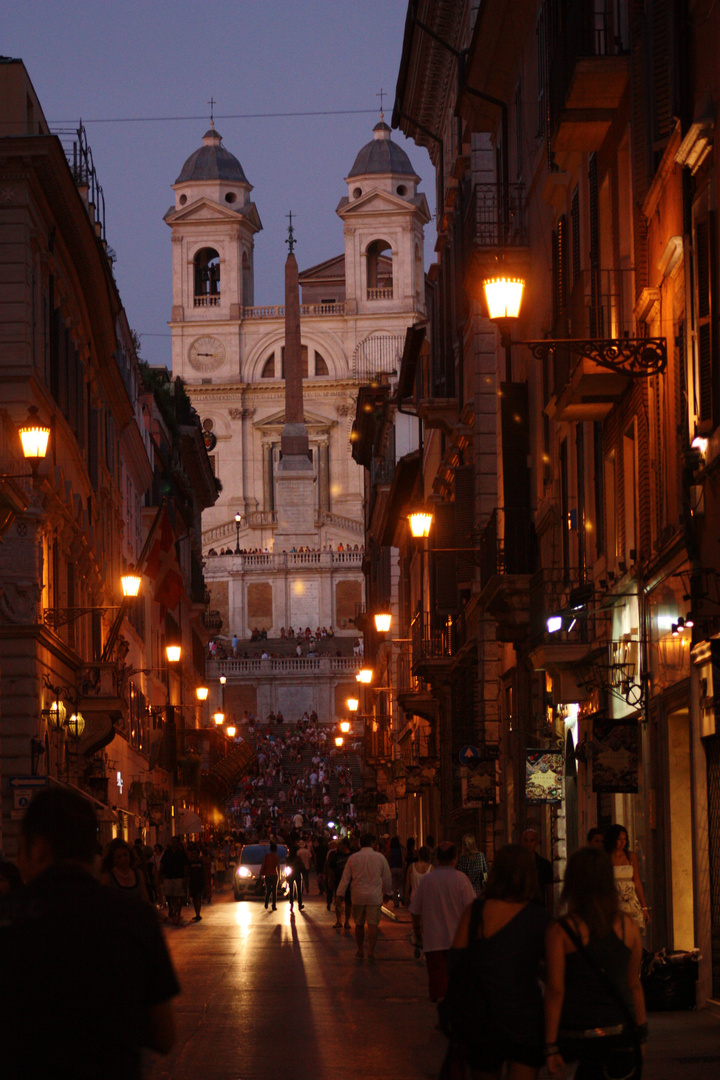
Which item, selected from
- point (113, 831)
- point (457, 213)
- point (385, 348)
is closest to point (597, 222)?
point (457, 213)

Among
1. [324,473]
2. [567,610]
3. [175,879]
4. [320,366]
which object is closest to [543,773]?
[567,610]

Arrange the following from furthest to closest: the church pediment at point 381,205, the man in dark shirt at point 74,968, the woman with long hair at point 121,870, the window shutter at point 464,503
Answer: the church pediment at point 381,205 → the window shutter at point 464,503 → the woman with long hair at point 121,870 → the man in dark shirt at point 74,968

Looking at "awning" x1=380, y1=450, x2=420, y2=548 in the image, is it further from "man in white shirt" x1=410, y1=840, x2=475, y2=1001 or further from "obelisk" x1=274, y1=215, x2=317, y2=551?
"obelisk" x1=274, y1=215, x2=317, y2=551

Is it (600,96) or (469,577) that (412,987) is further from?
(469,577)

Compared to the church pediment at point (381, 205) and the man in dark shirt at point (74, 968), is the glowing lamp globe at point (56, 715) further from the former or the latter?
the church pediment at point (381, 205)

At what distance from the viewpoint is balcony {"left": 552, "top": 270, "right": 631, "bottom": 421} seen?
18.2 m

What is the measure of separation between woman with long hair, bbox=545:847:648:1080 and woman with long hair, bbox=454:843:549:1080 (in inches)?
8.2

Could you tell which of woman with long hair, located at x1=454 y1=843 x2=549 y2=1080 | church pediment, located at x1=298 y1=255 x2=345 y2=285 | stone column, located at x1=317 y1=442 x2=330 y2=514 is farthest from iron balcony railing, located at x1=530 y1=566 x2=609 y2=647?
church pediment, located at x1=298 y1=255 x2=345 y2=285

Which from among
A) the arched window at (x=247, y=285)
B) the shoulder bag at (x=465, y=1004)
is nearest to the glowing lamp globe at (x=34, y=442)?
the shoulder bag at (x=465, y=1004)

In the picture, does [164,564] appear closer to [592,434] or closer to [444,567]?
[444,567]

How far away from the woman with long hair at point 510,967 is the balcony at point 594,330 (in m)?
9.68

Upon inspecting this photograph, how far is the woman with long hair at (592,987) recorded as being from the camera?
7.54 meters

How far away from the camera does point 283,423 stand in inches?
5595

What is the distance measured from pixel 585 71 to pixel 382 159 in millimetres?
129611
